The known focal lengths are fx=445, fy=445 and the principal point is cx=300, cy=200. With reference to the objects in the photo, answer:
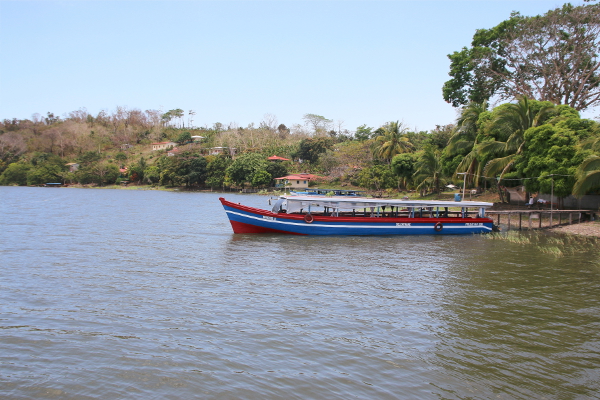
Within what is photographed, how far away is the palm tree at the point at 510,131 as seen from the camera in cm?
3275

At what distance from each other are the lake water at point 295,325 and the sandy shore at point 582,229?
6.97 metres

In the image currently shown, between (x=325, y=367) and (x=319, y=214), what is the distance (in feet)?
→ 56.8

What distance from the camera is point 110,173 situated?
311 ft

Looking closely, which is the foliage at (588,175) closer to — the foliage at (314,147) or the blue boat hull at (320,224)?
the blue boat hull at (320,224)

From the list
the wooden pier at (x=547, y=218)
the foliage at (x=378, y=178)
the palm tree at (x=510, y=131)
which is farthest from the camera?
the foliage at (x=378, y=178)

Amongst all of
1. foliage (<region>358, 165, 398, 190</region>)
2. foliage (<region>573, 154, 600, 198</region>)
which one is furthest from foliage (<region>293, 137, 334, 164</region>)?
foliage (<region>573, 154, 600, 198</region>)

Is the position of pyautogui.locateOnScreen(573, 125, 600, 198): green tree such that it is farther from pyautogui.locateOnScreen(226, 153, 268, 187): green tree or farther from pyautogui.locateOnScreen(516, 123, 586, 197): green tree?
pyautogui.locateOnScreen(226, 153, 268, 187): green tree

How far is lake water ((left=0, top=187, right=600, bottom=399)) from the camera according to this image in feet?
24.6

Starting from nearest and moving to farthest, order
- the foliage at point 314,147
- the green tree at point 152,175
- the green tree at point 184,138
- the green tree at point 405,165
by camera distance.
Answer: the green tree at point 405,165 < the foliage at point 314,147 < the green tree at point 152,175 < the green tree at point 184,138

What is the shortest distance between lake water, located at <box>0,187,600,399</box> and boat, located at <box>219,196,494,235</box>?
197 inches

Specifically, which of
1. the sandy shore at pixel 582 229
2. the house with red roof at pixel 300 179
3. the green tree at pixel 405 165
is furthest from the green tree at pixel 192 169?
the sandy shore at pixel 582 229

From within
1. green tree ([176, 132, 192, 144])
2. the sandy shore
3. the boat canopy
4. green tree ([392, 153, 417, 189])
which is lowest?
the sandy shore

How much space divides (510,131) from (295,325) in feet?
100

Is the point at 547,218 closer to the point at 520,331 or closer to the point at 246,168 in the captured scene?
the point at 520,331
